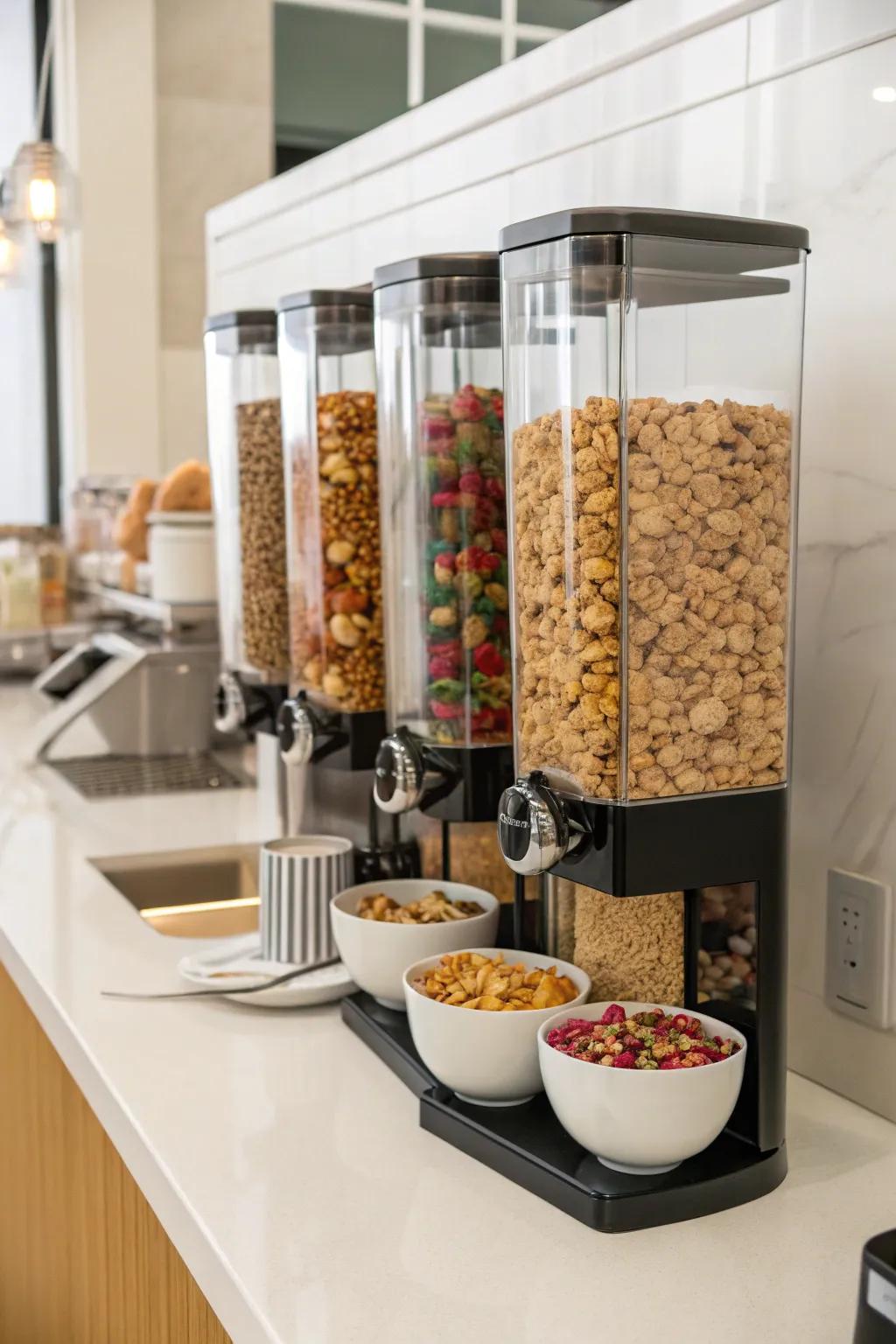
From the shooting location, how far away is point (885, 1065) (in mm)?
933

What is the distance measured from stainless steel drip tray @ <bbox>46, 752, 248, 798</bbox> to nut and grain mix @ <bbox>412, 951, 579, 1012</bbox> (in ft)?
3.60

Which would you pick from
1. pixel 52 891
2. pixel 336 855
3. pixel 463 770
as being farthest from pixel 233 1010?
pixel 52 891

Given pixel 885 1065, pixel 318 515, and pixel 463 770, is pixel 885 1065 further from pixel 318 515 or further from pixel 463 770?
pixel 318 515

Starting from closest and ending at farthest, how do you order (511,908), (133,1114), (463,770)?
1. (133,1114)
2. (463,770)
3. (511,908)

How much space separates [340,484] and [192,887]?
0.64 metres

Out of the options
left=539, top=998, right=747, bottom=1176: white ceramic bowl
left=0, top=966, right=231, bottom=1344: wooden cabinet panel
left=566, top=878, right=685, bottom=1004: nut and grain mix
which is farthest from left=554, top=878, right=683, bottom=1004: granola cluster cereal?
left=0, top=966, right=231, bottom=1344: wooden cabinet panel

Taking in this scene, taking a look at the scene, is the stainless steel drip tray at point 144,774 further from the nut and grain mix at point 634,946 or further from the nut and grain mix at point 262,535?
the nut and grain mix at point 634,946

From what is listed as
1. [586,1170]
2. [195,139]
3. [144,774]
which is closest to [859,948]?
[586,1170]

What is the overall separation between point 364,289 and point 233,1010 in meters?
0.63

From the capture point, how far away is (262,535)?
1.38 m

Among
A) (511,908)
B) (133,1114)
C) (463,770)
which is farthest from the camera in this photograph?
(511,908)

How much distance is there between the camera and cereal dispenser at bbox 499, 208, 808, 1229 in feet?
2.55

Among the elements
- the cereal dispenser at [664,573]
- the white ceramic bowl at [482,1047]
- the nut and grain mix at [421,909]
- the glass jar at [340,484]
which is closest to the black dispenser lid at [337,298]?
the glass jar at [340,484]

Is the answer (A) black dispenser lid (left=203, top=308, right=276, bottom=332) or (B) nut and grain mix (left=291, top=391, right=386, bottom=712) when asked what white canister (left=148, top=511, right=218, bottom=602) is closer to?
(A) black dispenser lid (left=203, top=308, right=276, bottom=332)
